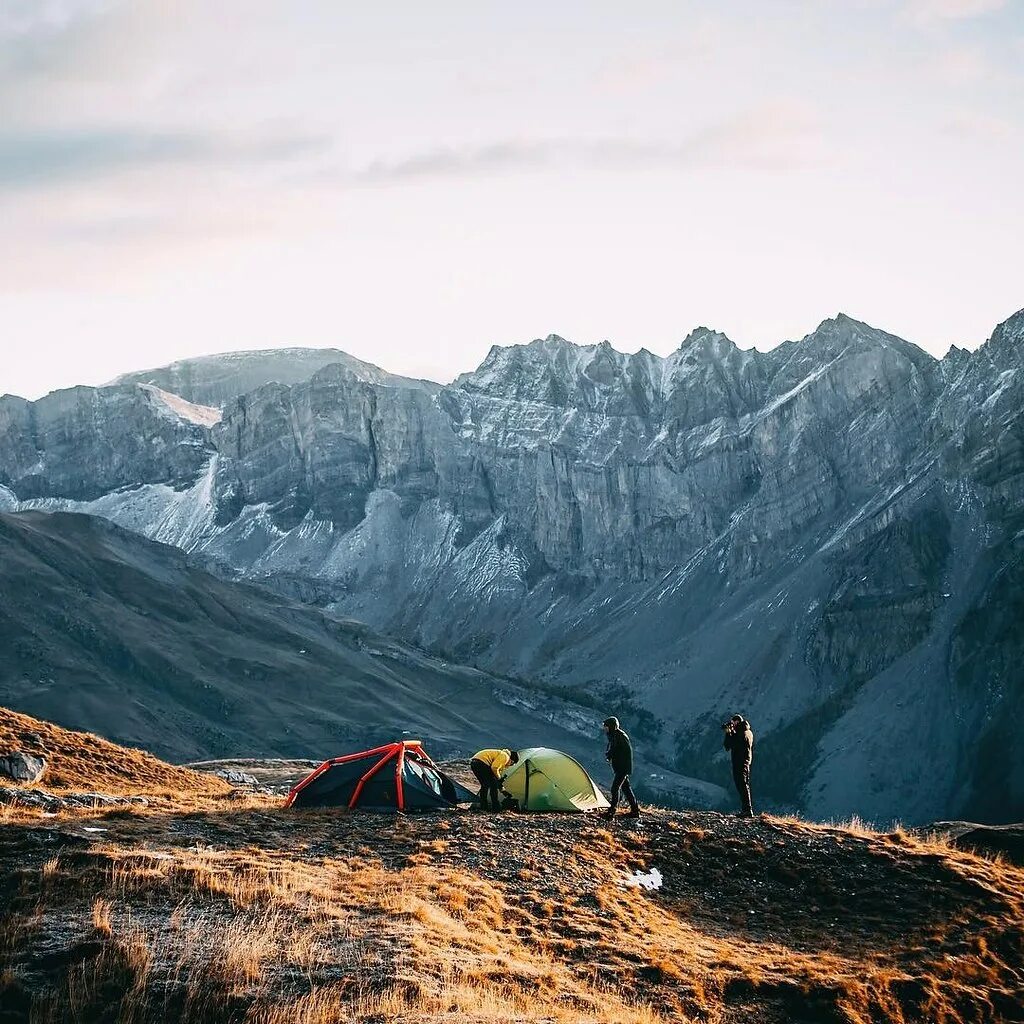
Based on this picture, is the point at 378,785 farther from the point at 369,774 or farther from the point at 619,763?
the point at 619,763

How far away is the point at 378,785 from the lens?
34469mm

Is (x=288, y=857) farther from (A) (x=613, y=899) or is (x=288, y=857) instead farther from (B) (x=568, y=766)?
(B) (x=568, y=766)

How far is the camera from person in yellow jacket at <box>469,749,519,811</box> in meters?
35.5

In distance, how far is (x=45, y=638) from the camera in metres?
192

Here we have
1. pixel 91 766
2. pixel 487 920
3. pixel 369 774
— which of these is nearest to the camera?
pixel 487 920

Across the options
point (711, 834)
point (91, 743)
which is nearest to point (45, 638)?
point (91, 743)

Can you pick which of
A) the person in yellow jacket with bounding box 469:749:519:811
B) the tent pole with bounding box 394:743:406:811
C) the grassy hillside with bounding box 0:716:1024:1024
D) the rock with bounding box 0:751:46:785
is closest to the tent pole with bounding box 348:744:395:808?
the tent pole with bounding box 394:743:406:811

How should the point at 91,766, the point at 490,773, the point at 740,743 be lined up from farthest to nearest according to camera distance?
the point at 91,766, the point at 490,773, the point at 740,743

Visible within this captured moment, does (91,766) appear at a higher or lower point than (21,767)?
lower

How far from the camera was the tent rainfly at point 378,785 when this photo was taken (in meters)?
34.2

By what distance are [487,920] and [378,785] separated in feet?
34.3

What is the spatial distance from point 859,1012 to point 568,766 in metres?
15.7

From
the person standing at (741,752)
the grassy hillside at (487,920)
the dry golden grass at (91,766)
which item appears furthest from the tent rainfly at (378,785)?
the person standing at (741,752)

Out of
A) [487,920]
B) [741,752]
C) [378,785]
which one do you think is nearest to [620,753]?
[741,752]
